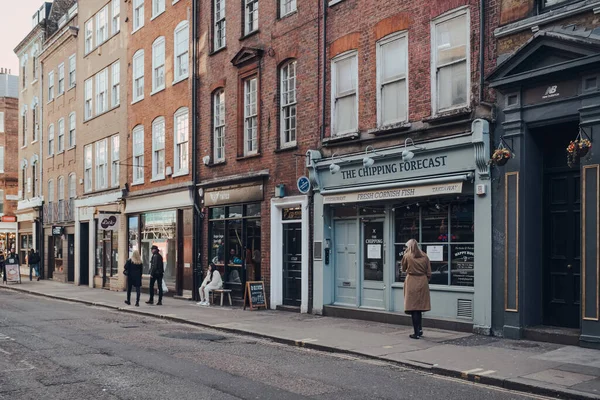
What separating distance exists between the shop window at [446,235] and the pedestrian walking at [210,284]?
7.44 m

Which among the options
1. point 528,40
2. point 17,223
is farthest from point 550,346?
point 17,223

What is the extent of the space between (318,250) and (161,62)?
12388mm

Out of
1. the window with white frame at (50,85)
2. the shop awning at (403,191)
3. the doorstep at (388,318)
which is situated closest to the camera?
the shop awning at (403,191)

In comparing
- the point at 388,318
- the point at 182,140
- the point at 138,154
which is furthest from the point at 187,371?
the point at 138,154

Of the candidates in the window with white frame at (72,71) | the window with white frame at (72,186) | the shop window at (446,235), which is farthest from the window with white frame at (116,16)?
the shop window at (446,235)

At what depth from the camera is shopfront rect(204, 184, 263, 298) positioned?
1973 centimetres

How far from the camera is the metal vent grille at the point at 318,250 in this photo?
16906mm

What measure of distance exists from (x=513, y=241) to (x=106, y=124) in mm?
22709

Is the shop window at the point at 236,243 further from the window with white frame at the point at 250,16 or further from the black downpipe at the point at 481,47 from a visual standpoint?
the black downpipe at the point at 481,47

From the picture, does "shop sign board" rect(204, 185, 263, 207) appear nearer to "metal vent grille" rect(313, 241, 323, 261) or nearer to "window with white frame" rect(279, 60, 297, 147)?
"window with white frame" rect(279, 60, 297, 147)

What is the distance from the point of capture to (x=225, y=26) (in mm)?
21656

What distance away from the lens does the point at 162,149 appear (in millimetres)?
25438

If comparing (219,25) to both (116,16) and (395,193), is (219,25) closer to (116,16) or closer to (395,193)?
(116,16)

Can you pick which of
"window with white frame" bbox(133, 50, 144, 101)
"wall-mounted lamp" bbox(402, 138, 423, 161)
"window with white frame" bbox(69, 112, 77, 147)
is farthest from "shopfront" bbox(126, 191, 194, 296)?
"wall-mounted lamp" bbox(402, 138, 423, 161)
